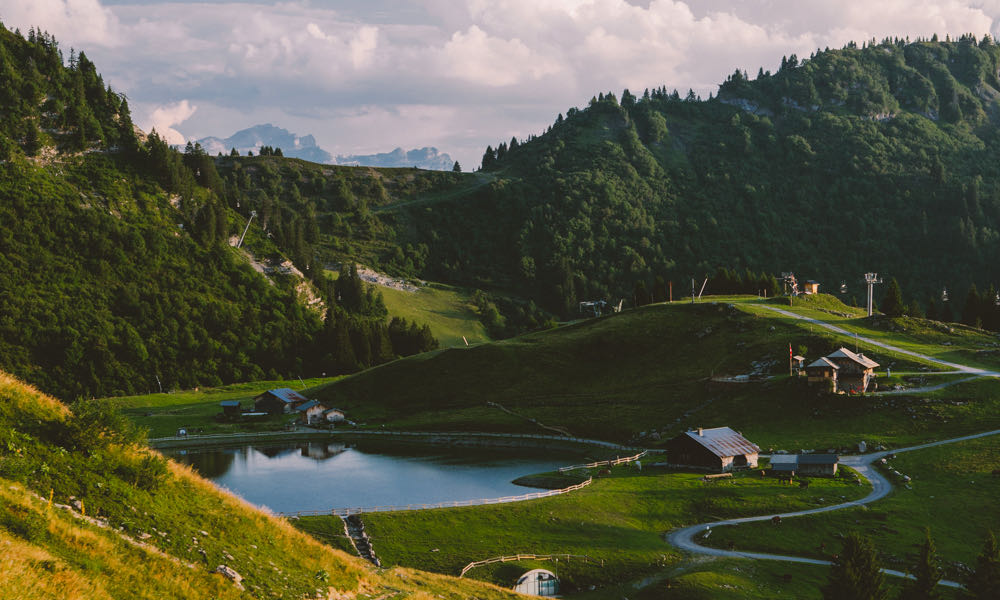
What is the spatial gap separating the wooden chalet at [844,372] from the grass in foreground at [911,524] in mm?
28480

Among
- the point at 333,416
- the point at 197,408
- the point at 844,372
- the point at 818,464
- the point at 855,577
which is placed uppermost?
the point at 844,372

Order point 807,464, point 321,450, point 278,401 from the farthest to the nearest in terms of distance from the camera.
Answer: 1. point 278,401
2. point 321,450
3. point 807,464

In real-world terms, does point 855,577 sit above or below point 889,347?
below

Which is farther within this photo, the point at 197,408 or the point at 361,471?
the point at 197,408

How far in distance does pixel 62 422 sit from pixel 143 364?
173m

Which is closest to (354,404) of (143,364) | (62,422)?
(143,364)

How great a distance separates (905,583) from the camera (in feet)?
157

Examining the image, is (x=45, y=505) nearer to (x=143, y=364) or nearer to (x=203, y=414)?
(x=203, y=414)

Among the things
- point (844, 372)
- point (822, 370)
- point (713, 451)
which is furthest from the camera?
point (844, 372)

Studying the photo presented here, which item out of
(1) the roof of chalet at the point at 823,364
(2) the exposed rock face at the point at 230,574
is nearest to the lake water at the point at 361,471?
(1) the roof of chalet at the point at 823,364

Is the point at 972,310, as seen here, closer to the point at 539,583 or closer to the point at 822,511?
the point at 822,511

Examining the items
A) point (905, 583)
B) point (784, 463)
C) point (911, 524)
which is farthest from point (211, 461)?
point (905, 583)

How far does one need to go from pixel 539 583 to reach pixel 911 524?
3348cm

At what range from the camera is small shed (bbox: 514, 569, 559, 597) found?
58.9 meters
